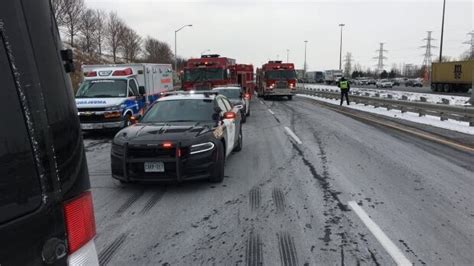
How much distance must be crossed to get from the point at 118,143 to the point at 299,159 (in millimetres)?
4480

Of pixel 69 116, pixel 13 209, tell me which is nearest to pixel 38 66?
pixel 69 116

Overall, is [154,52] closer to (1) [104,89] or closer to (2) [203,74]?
(2) [203,74]

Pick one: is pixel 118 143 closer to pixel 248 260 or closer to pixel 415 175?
pixel 248 260

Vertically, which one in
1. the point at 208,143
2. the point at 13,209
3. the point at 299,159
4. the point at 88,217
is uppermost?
the point at 13,209

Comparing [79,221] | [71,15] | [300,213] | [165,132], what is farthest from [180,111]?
[71,15]

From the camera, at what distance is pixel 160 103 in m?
9.65

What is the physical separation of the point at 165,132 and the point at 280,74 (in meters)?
31.9

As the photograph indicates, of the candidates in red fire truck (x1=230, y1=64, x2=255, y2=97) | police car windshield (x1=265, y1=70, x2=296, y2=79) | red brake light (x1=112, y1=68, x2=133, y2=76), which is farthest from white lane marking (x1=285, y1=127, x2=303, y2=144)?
police car windshield (x1=265, y1=70, x2=296, y2=79)

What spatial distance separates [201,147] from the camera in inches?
300

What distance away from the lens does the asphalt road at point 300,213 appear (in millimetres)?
4832

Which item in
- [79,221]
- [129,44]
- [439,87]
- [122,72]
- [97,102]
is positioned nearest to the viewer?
[79,221]

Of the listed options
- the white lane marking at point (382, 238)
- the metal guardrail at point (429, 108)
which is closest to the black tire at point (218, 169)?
the white lane marking at point (382, 238)

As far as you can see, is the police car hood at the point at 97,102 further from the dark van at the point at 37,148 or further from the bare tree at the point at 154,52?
the bare tree at the point at 154,52

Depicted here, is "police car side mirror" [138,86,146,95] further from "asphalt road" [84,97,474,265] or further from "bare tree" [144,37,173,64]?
"bare tree" [144,37,173,64]
